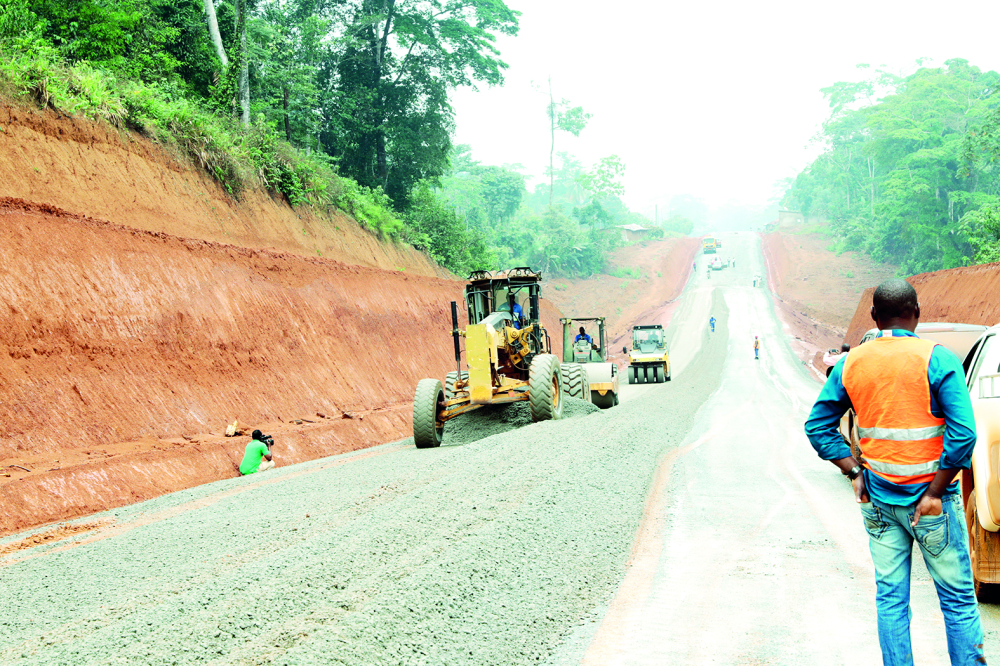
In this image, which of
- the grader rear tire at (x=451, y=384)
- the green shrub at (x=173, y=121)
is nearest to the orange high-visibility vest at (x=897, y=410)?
the grader rear tire at (x=451, y=384)

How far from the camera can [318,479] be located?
9719 millimetres

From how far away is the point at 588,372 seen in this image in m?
20.9

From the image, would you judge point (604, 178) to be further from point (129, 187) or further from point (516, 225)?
point (129, 187)

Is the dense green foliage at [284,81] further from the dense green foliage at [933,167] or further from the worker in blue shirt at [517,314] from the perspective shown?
the dense green foliage at [933,167]

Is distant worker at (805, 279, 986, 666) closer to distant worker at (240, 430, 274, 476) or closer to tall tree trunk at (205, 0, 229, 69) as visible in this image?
distant worker at (240, 430, 274, 476)

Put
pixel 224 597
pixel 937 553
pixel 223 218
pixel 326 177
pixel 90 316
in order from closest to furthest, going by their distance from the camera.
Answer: pixel 937 553
pixel 224 597
pixel 90 316
pixel 223 218
pixel 326 177

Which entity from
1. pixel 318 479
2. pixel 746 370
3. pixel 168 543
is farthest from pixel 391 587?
pixel 746 370

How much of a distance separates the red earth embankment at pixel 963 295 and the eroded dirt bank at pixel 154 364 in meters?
19.0

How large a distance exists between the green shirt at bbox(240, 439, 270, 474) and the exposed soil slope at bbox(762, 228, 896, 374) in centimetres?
2973

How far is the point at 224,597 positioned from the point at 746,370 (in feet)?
104

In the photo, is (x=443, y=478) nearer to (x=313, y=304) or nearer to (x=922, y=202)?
(x=313, y=304)

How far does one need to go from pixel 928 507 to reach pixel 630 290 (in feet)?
205

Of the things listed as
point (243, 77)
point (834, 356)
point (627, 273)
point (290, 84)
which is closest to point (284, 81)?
point (290, 84)

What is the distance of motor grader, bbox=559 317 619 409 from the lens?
16031 millimetres
